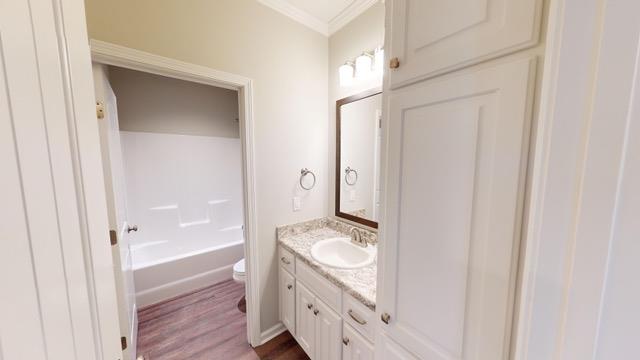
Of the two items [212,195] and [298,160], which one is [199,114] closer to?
[212,195]

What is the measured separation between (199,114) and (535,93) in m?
3.33

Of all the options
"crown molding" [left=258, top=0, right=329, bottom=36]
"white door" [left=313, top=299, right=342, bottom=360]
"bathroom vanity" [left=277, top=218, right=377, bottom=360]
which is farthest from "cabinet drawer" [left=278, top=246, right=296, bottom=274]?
"crown molding" [left=258, top=0, right=329, bottom=36]

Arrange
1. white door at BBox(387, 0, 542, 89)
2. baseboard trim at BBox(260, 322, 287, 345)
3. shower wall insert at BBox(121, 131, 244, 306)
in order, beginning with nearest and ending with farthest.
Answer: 1. white door at BBox(387, 0, 542, 89)
2. baseboard trim at BBox(260, 322, 287, 345)
3. shower wall insert at BBox(121, 131, 244, 306)

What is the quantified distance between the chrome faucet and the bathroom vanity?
15 mm

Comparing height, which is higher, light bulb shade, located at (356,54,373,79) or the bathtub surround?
light bulb shade, located at (356,54,373,79)

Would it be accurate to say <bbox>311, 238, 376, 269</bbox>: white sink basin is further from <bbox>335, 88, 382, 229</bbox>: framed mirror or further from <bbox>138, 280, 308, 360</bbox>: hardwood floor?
<bbox>138, 280, 308, 360</bbox>: hardwood floor

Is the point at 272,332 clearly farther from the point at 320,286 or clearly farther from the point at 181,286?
the point at 181,286

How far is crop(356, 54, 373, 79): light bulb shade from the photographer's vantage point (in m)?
1.59

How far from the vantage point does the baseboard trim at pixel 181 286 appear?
2240 millimetres

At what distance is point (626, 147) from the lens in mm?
293

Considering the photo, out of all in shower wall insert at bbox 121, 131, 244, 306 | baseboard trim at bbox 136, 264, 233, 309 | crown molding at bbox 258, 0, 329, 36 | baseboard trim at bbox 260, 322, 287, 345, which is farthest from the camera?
shower wall insert at bbox 121, 131, 244, 306

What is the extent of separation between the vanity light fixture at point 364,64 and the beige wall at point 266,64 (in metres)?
0.42

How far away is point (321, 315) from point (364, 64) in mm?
1722

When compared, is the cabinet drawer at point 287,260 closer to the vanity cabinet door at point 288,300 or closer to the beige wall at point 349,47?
the vanity cabinet door at point 288,300
